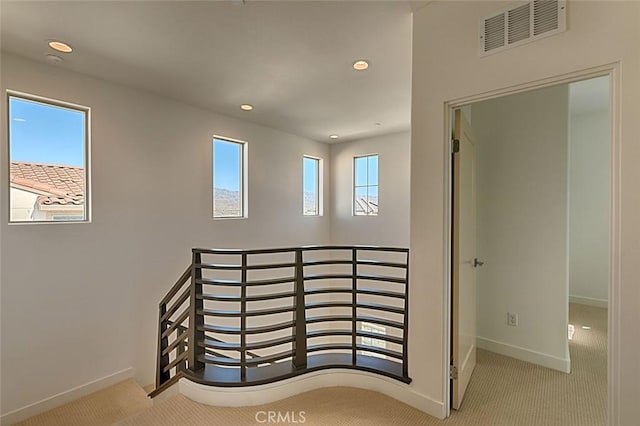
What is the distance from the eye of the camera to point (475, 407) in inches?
86.0

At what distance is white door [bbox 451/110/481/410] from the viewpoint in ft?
6.95

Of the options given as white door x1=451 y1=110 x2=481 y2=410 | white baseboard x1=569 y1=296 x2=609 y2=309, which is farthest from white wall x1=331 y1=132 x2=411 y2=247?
white door x1=451 y1=110 x2=481 y2=410

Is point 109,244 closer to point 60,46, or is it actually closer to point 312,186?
point 60,46

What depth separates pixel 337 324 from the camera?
6.02 m

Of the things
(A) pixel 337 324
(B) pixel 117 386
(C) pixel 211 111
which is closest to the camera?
(B) pixel 117 386

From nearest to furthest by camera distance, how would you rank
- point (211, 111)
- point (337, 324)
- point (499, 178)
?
point (499, 178) < point (211, 111) < point (337, 324)

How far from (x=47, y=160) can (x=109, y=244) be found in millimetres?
972

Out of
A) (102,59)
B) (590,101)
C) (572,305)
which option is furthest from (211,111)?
(572,305)

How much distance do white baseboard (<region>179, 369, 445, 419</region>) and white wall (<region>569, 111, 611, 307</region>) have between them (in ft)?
12.9

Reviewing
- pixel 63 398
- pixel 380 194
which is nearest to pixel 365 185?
pixel 380 194

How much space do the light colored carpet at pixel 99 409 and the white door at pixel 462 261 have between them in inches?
103

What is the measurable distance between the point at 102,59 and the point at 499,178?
385 cm

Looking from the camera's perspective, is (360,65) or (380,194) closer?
(360,65)

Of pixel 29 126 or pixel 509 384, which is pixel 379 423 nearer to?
pixel 509 384
